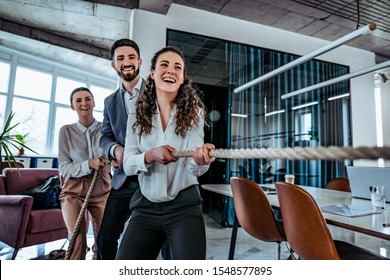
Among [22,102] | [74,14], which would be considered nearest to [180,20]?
[74,14]

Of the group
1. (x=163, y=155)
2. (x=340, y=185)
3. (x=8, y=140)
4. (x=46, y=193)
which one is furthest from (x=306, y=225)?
(x=46, y=193)

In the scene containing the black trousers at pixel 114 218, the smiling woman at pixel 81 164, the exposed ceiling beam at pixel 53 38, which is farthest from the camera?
the exposed ceiling beam at pixel 53 38

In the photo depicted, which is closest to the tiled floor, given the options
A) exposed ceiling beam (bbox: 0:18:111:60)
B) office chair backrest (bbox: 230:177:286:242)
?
office chair backrest (bbox: 230:177:286:242)

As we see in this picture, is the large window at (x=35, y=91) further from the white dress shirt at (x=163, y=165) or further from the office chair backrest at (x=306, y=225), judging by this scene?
the office chair backrest at (x=306, y=225)

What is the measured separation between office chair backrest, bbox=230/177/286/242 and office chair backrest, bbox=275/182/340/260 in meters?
0.29

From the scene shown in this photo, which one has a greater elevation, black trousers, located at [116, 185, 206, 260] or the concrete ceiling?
the concrete ceiling

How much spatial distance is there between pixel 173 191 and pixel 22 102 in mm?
2285

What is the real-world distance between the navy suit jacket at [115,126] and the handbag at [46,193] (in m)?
1.35

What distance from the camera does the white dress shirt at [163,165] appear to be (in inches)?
33.6

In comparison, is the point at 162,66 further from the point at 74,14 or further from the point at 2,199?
the point at 74,14

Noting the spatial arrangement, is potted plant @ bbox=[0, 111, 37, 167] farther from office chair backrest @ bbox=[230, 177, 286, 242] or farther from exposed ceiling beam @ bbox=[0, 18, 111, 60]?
office chair backrest @ bbox=[230, 177, 286, 242]

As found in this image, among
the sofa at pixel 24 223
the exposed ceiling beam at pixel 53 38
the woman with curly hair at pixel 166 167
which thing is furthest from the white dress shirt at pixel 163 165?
the exposed ceiling beam at pixel 53 38

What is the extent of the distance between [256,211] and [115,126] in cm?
96

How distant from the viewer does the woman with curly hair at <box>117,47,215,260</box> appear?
817 millimetres
